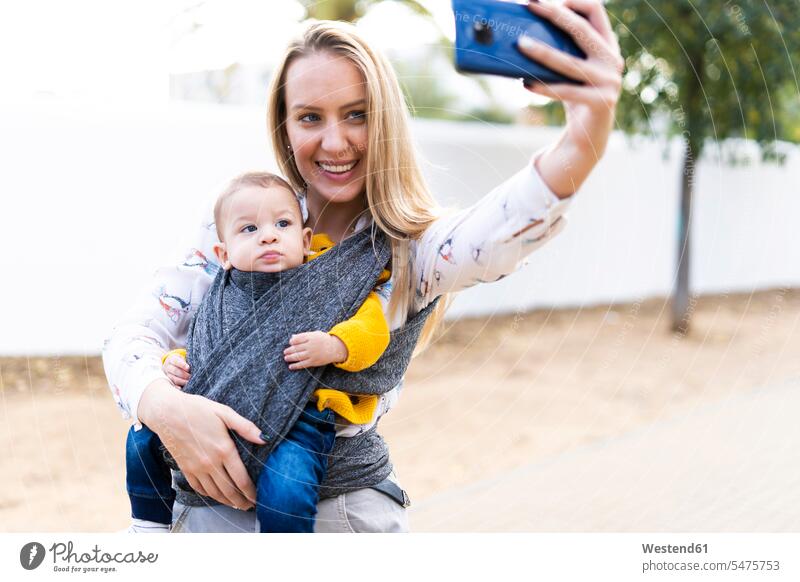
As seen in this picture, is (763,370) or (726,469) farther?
(763,370)

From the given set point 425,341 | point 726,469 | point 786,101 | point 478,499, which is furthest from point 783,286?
point 425,341

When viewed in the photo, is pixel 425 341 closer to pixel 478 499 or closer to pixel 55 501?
pixel 478 499

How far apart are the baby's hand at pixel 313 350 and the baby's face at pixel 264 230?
4.3 inches

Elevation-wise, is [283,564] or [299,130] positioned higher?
[299,130]

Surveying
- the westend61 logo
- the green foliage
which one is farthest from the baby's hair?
the green foliage

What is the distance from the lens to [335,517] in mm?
1080

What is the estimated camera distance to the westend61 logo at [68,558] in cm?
127

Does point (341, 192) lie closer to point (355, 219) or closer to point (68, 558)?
point (355, 219)

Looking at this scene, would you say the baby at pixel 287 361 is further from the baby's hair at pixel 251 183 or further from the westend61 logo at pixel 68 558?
the westend61 logo at pixel 68 558

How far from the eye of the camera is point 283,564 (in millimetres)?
1194

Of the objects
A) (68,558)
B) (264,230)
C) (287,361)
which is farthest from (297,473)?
(68,558)

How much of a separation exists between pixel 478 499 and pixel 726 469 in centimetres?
99

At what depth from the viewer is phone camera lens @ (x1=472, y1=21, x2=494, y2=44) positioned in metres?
→ 0.90

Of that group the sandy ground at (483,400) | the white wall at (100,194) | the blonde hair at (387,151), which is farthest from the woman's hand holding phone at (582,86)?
the white wall at (100,194)
